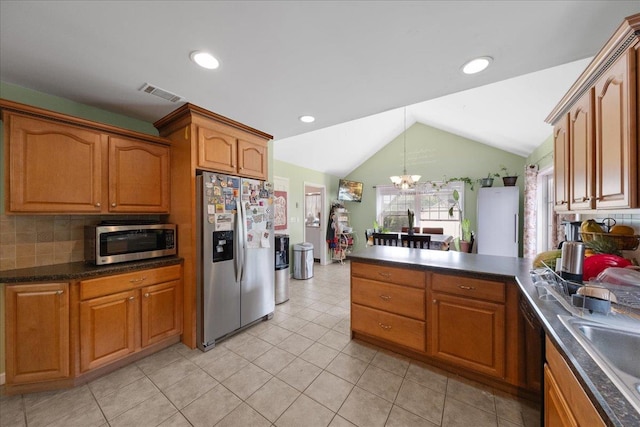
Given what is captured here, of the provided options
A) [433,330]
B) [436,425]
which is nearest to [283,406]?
[436,425]

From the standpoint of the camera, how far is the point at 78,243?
210 centimetres

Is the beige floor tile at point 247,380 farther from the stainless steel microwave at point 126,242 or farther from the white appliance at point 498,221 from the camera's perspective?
the white appliance at point 498,221

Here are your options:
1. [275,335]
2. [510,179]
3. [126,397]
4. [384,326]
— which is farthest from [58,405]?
[510,179]

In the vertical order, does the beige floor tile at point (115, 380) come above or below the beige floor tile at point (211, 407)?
above

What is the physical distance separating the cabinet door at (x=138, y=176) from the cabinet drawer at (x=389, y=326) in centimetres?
225

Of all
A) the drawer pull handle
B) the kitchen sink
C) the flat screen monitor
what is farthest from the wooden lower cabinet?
the flat screen monitor

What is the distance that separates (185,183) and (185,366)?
1628 mm

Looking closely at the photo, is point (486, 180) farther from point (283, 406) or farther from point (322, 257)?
point (283, 406)

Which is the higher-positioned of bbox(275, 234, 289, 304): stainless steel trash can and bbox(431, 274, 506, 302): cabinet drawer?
bbox(431, 274, 506, 302): cabinet drawer

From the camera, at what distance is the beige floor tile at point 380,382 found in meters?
1.69

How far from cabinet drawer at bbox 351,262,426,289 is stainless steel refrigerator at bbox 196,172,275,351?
3.65 ft

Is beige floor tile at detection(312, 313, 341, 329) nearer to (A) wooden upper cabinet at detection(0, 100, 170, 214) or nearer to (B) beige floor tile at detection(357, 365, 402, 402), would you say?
(B) beige floor tile at detection(357, 365, 402, 402)

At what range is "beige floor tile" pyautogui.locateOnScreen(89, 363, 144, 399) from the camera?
67.8 inches

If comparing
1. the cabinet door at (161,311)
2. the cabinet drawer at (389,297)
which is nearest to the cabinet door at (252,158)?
the cabinet door at (161,311)
